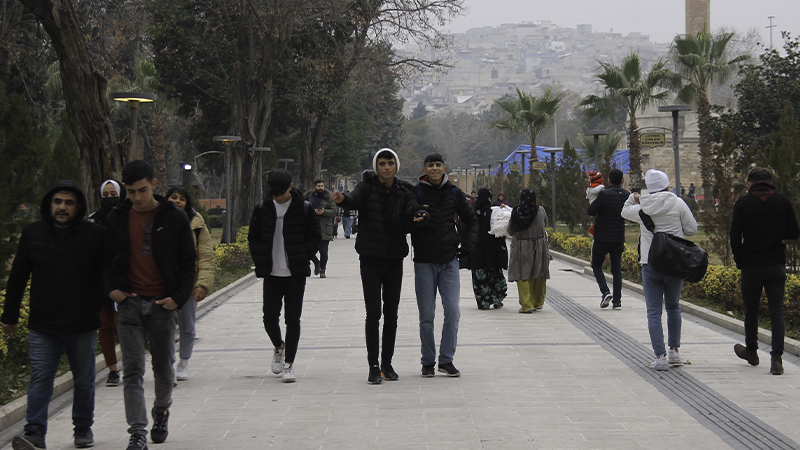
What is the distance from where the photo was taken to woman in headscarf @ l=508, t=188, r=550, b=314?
1113cm

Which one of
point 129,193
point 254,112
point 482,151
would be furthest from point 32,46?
point 482,151

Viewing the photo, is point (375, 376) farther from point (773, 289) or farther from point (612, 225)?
point (612, 225)

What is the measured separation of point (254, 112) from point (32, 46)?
5969 millimetres

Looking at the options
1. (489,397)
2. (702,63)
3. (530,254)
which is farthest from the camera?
(702,63)

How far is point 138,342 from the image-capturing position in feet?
16.6

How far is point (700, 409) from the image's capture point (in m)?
5.95

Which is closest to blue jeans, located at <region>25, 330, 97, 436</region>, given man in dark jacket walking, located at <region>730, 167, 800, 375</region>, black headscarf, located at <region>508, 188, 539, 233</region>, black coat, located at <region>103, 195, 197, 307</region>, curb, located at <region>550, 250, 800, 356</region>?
black coat, located at <region>103, 195, 197, 307</region>

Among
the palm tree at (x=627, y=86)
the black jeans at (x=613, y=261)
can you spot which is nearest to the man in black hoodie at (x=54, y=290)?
the black jeans at (x=613, y=261)

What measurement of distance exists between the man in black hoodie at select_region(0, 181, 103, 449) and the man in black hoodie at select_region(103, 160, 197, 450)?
5.2 inches

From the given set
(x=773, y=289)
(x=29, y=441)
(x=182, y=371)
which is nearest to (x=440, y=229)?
(x=182, y=371)

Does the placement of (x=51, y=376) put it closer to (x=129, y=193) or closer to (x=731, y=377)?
(x=129, y=193)

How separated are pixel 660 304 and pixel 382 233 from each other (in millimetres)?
2453

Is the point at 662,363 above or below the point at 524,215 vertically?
below

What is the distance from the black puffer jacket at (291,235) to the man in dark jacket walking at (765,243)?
3396 millimetres
